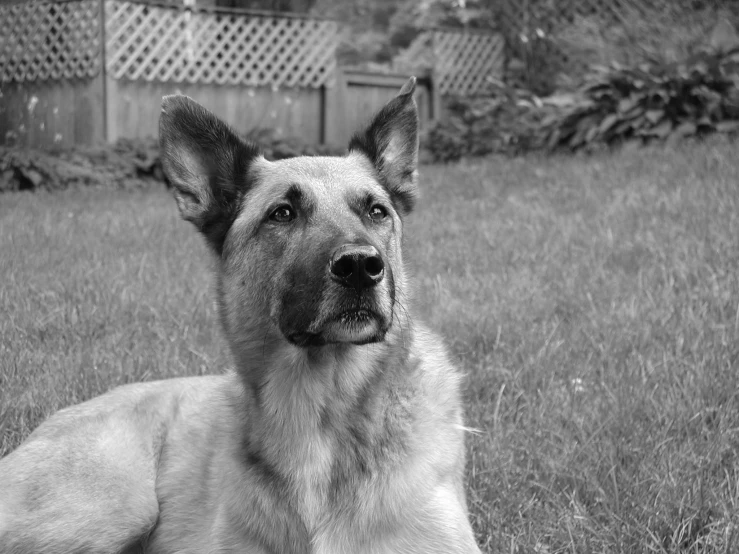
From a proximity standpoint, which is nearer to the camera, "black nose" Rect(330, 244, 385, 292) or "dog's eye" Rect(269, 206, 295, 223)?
"black nose" Rect(330, 244, 385, 292)

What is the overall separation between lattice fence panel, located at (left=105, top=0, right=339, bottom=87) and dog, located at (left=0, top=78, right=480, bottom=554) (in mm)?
11389

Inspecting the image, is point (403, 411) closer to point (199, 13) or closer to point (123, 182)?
point (123, 182)

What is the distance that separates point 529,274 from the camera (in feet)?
20.6

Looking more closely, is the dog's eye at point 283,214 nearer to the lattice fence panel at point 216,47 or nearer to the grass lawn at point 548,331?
the grass lawn at point 548,331

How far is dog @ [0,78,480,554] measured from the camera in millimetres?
3029

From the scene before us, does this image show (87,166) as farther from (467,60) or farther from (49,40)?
(467,60)

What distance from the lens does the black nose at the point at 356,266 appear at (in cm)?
297

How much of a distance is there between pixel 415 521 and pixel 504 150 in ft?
33.0

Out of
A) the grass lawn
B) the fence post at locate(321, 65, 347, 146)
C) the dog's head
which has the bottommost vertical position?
the fence post at locate(321, 65, 347, 146)

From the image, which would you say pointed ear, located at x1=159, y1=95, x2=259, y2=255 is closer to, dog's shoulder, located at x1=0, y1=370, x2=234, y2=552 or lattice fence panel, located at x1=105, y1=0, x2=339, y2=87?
dog's shoulder, located at x1=0, y1=370, x2=234, y2=552

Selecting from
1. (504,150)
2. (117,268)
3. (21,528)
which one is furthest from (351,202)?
(504,150)

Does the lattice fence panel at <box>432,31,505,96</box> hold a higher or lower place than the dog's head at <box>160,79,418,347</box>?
lower

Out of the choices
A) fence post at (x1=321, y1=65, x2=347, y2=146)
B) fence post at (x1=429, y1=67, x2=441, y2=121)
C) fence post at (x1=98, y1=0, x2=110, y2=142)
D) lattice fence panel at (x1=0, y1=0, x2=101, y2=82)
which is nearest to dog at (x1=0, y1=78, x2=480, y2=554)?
fence post at (x1=98, y1=0, x2=110, y2=142)

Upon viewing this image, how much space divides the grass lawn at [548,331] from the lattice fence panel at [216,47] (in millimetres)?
6000
